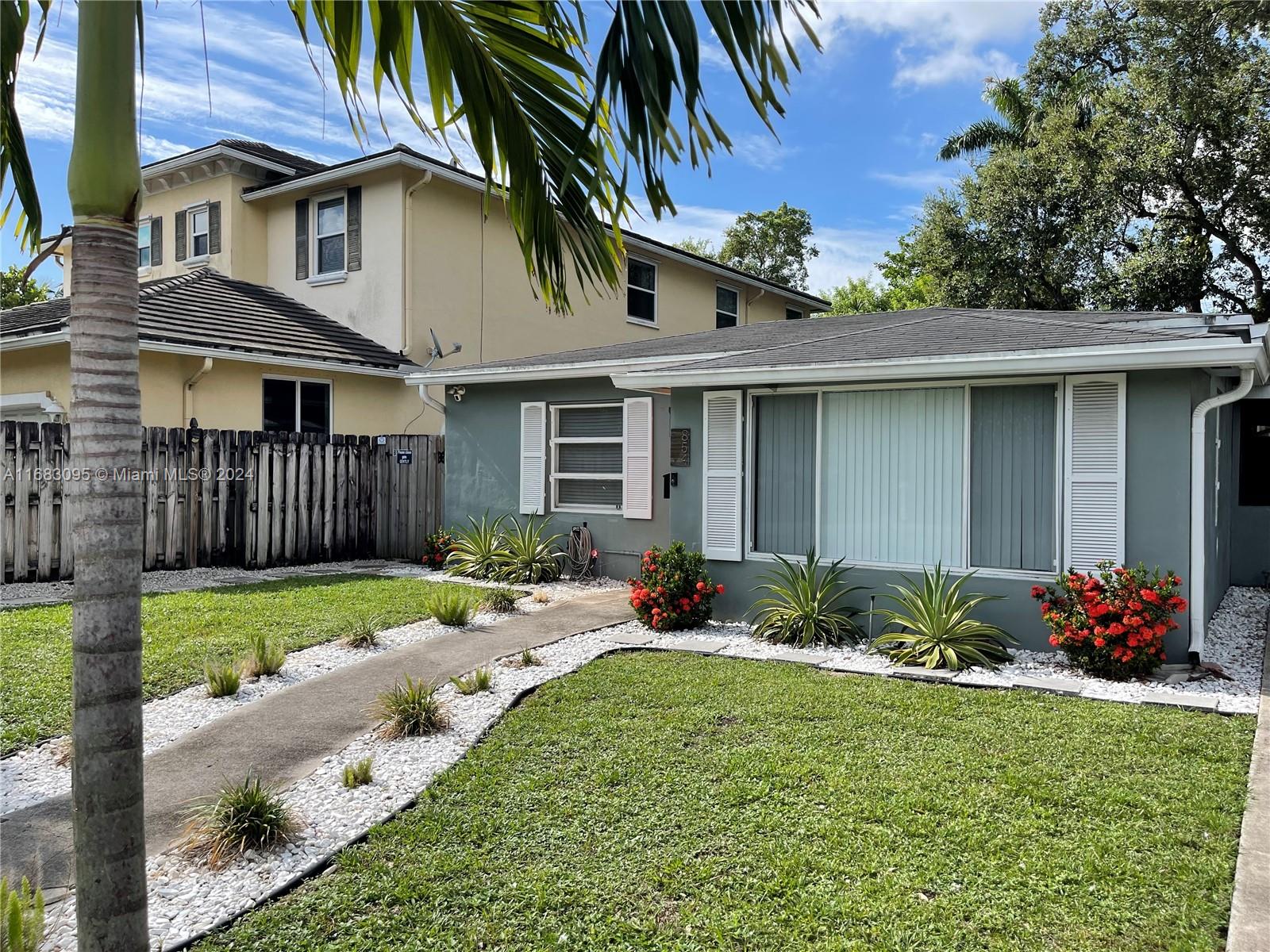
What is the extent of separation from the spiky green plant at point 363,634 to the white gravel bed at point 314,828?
157cm

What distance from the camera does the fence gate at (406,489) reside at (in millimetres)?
13461

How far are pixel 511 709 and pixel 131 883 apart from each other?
11.4 feet

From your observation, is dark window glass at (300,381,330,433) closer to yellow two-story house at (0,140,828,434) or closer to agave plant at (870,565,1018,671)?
yellow two-story house at (0,140,828,434)

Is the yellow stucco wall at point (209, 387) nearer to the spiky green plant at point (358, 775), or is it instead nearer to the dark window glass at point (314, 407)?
the dark window glass at point (314, 407)

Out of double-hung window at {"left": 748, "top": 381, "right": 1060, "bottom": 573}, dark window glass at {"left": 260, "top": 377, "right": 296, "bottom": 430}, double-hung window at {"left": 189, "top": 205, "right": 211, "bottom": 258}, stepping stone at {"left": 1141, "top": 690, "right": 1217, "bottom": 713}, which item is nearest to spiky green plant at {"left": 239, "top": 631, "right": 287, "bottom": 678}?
double-hung window at {"left": 748, "top": 381, "right": 1060, "bottom": 573}

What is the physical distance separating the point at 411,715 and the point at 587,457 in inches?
277

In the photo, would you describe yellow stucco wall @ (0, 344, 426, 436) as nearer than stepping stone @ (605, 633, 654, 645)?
No

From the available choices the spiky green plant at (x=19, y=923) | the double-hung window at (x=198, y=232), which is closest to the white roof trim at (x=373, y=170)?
the double-hung window at (x=198, y=232)

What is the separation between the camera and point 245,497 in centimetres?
1187

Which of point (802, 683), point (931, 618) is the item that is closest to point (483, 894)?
point (802, 683)

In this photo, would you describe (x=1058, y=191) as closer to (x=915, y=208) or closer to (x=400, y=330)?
(x=915, y=208)

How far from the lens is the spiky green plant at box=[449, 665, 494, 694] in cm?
602

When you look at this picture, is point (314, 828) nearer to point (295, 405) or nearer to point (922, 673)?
point (922, 673)

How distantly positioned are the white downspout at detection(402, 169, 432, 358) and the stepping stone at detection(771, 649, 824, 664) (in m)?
9.88
